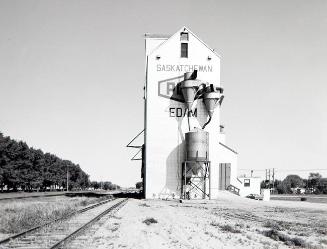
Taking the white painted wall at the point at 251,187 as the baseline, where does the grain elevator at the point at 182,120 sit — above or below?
above

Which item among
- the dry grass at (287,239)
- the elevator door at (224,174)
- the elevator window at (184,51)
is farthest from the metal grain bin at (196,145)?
the dry grass at (287,239)

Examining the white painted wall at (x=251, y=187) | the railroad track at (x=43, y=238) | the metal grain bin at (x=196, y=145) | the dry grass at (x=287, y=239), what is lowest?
the white painted wall at (x=251, y=187)

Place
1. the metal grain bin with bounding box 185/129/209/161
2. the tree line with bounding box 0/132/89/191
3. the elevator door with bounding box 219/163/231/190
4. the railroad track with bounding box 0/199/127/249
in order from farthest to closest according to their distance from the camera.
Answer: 1. the tree line with bounding box 0/132/89/191
2. the elevator door with bounding box 219/163/231/190
3. the metal grain bin with bounding box 185/129/209/161
4. the railroad track with bounding box 0/199/127/249

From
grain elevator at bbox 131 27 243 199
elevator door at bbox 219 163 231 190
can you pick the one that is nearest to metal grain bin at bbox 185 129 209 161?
grain elevator at bbox 131 27 243 199

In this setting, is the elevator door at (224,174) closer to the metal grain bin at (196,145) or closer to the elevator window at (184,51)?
the metal grain bin at (196,145)

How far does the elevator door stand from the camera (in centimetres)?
5912

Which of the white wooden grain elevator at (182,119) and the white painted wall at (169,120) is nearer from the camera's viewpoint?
the white wooden grain elevator at (182,119)

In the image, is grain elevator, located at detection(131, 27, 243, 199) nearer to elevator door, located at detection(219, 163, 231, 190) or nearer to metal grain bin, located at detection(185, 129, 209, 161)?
metal grain bin, located at detection(185, 129, 209, 161)

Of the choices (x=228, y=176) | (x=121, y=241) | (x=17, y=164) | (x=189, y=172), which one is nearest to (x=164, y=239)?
(x=121, y=241)

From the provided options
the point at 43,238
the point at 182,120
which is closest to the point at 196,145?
the point at 182,120

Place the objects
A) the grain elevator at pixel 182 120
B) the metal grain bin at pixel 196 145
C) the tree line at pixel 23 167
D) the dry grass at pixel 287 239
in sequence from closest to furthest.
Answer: the dry grass at pixel 287 239 < the metal grain bin at pixel 196 145 < the grain elevator at pixel 182 120 < the tree line at pixel 23 167

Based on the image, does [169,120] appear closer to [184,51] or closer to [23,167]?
[184,51]

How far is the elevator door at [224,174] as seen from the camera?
59.1 metres

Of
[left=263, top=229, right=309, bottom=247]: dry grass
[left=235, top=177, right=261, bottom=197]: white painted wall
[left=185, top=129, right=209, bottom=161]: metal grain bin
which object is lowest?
[left=235, top=177, right=261, bottom=197]: white painted wall
